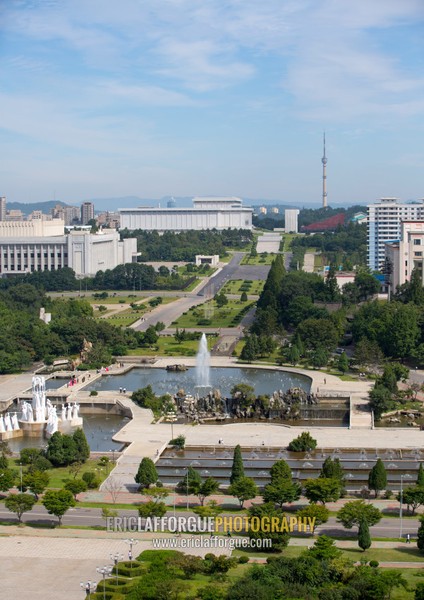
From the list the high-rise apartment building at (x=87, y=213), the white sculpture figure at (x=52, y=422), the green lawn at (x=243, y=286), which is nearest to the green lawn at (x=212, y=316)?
the green lawn at (x=243, y=286)

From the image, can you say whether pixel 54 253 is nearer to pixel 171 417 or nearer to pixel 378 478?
pixel 171 417

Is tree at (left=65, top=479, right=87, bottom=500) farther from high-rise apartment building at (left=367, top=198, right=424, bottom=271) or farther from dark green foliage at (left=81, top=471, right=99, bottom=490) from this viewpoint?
high-rise apartment building at (left=367, top=198, right=424, bottom=271)

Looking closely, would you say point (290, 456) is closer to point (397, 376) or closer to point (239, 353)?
point (397, 376)

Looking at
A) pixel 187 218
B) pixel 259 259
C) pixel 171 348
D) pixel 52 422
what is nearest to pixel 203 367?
pixel 171 348

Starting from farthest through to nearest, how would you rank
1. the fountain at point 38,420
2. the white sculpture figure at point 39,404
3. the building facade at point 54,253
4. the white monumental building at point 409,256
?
the building facade at point 54,253
the white monumental building at point 409,256
the white sculpture figure at point 39,404
the fountain at point 38,420

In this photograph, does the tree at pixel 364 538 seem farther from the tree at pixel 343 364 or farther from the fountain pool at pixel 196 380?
the tree at pixel 343 364

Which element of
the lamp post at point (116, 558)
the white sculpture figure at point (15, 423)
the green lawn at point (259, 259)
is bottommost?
the lamp post at point (116, 558)

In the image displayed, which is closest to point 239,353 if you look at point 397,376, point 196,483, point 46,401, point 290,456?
Answer: point 397,376
